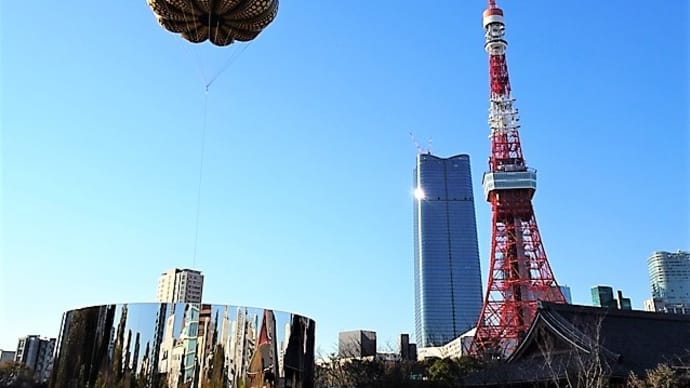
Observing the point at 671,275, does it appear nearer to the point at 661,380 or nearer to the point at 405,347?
the point at 405,347

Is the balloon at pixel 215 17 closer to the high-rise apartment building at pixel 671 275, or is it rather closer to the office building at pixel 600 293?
the office building at pixel 600 293

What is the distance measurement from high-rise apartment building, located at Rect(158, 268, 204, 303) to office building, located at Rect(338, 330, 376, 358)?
21587 mm

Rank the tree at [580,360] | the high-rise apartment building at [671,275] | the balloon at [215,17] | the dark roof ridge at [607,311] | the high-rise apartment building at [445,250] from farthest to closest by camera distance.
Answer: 1. the high-rise apartment building at [445,250]
2. the high-rise apartment building at [671,275]
3. the dark roof ridge at [607,311]
4. the tree at [580,360]
5. the balloon at [215,17]

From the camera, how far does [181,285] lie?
33.2ft

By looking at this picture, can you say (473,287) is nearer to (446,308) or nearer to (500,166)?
(446,308)

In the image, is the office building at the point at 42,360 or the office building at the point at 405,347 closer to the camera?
the office building at the point at 42,360

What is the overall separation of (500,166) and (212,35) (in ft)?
107

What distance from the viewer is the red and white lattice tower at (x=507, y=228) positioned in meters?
32.4

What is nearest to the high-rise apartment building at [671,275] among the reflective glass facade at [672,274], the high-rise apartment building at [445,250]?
the reflective glass facade at [672,274]

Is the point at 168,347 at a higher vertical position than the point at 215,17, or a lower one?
lower

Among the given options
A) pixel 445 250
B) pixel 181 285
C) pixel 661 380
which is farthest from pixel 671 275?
pixel 181 285

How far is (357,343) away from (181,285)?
27816mm

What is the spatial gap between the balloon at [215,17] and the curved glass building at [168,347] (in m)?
3.72

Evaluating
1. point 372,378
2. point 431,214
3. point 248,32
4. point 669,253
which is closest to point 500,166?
point 372,378
